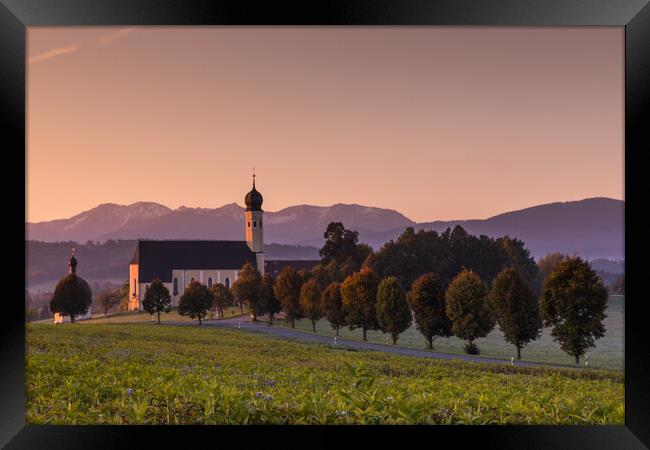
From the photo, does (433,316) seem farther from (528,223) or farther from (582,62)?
(528,223)

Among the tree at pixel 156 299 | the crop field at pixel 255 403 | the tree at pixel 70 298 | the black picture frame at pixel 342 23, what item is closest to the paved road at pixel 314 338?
the tree at pixel 156 299

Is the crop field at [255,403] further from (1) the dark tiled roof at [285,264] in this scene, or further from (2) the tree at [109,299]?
(1) the dark tiled roof at [285,264]

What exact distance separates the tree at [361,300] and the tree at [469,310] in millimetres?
3527

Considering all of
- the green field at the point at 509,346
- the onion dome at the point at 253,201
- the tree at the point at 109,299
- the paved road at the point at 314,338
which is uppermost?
the onion dome at the point at 253,201

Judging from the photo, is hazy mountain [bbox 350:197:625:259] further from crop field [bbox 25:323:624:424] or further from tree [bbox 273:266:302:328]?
crop field [bbox 25:323:624:424]

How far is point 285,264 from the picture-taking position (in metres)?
44.2

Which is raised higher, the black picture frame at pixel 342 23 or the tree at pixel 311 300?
the black picture frame at pixel 342 23

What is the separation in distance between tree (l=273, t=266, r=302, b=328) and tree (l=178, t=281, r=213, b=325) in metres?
3.85

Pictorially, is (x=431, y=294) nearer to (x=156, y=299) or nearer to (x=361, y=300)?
(x=361, y=300)

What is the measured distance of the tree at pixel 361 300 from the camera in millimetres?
26781

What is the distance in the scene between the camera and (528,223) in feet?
126

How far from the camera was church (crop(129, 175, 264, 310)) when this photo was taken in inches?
1767

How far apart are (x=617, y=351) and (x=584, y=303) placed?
20.9 ft

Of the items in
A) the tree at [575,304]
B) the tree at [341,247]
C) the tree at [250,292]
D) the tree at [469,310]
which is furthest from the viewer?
the tree at [341,247]
